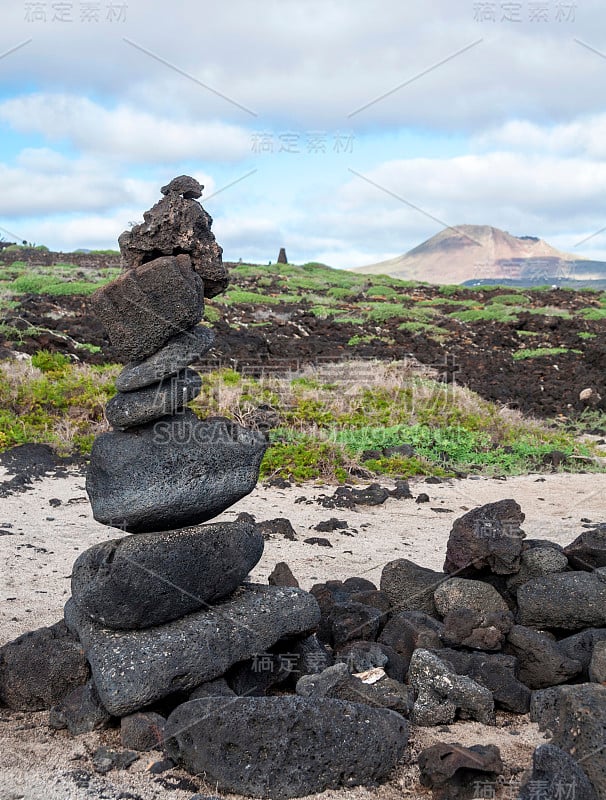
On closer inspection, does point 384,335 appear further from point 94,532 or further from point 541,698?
point 541,698

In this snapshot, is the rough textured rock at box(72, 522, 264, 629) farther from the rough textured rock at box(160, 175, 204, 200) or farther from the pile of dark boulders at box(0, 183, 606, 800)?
the rough textured rock at box(160, 175, 204, 200)

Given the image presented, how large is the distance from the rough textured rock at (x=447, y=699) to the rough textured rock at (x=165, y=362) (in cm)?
235

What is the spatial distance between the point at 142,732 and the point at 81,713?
1.43 feet

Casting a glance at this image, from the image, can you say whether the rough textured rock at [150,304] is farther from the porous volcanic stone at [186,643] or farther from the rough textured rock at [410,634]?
the rough textured rock at [410,634]

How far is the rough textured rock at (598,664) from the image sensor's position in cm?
476

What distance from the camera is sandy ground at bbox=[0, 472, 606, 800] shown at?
3885 millimetres

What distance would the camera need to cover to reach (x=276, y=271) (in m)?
48.6

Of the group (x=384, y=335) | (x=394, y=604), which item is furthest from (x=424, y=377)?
(x=394, y=604)

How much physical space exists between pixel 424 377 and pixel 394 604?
11.9m

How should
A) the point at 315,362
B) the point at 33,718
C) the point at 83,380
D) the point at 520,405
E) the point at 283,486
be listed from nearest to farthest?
the point at 33,718
the point at 283,486
the point at 83,380
the point at 520,405
the point at 315,362

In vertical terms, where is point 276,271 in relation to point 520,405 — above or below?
above

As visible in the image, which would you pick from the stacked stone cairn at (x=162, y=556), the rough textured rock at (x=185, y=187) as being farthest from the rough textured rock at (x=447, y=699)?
the rough textured rock at (x=185, y=187)

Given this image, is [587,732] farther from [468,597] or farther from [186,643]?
[186,643]

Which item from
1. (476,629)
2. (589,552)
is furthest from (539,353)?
(476,629)
